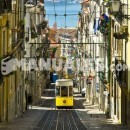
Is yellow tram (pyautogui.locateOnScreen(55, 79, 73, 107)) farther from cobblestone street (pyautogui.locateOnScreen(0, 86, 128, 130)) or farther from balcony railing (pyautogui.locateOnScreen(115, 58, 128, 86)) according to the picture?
balcony railing (pyautogui.locateOnScreen(115, 58, 128, 86))

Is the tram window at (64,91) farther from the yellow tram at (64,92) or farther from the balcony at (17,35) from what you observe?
the balcony at (17,35)

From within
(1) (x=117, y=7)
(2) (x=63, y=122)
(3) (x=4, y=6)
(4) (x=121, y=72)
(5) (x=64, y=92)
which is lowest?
(2) (x=63, y=122)

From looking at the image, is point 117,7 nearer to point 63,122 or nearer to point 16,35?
point 63,122

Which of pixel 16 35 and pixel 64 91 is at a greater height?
pixel 16 35

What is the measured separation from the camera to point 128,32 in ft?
87.0

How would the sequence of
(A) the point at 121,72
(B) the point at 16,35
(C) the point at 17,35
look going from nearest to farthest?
1. (A) the point at 121,72
2. (B) the point at 16,35
3. (C) the point at 17,35

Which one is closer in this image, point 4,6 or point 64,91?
point 4,6

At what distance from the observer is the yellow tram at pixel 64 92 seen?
4672 centimetres

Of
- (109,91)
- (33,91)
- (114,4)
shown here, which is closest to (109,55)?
(109,91)

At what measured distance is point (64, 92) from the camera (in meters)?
47.2

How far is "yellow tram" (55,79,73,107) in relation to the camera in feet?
153

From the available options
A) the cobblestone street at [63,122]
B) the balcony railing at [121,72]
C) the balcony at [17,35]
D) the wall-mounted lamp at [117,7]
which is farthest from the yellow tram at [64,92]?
the wall-mounted lamp at [117,7]

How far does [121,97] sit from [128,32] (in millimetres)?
5754

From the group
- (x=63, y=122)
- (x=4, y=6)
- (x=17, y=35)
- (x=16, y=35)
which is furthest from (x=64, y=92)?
(x=4, y=6)
